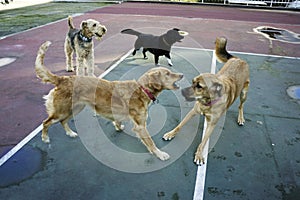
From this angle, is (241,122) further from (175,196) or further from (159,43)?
(159,43)

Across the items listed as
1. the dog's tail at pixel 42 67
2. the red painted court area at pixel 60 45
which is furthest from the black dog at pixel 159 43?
the dog's tail at pixel 42 67

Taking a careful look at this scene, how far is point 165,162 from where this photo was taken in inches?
136

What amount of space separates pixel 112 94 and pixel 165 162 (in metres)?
1.16

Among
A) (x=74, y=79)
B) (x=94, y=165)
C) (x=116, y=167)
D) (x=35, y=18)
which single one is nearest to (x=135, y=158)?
(x=116, y=167)

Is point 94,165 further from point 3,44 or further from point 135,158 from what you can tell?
point 3,44

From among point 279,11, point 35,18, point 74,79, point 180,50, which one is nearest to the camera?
point 74,79

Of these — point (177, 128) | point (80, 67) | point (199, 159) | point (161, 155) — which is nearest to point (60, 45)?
point (80, 67)

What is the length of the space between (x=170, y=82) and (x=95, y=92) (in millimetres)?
1017

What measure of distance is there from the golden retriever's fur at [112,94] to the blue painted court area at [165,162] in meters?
0.42

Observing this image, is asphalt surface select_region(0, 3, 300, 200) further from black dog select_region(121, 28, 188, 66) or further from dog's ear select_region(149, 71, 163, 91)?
dog's ear select_region(149, 71, 163, 91)

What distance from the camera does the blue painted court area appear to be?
2.97m

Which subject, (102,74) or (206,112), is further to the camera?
(102,74)

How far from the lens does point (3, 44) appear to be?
8344 mm

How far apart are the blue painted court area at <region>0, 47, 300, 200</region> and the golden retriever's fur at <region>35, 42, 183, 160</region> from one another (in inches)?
16.4
